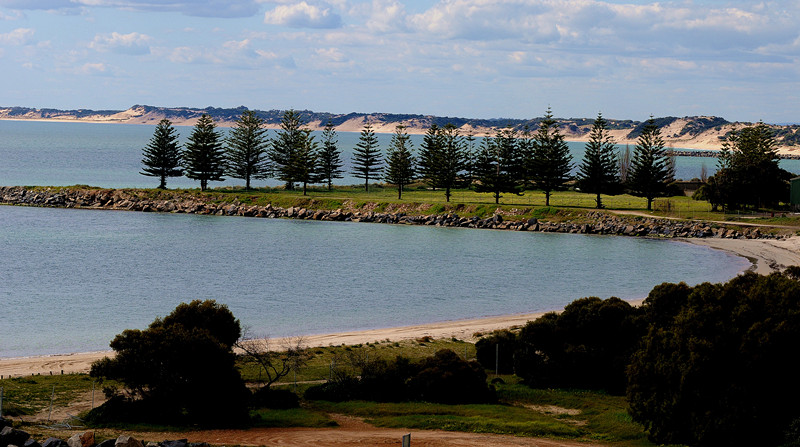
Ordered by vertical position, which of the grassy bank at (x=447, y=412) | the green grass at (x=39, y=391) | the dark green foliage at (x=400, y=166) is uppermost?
the dark green foliage at (x=400, y=166)

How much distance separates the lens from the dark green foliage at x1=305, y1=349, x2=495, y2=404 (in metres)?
19.5

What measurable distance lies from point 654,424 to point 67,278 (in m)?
30.2

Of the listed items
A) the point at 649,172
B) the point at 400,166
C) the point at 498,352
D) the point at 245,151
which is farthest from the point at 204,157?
the point at 498,352

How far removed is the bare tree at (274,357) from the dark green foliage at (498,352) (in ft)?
16.6

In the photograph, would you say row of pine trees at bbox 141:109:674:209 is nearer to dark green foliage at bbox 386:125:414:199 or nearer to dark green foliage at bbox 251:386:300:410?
dark green foliage at bbox 386:125:414:199

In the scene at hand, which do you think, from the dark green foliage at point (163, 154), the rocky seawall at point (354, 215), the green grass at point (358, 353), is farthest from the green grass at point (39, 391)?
the dark green foliage at point (163, 154)

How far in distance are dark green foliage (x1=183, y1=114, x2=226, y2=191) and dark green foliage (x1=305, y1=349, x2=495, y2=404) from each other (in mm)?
55661

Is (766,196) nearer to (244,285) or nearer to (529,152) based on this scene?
(529,152)

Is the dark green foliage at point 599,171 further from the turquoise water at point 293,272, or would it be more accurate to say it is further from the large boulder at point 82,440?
the large boulder at point 82,440

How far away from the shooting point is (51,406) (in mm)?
17141

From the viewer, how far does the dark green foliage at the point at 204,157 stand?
72.6 meters

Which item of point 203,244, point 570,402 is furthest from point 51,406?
point 203,244

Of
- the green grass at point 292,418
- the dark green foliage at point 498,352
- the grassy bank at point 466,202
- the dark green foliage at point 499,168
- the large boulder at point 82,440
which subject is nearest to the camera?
the large boulder at point 82,440

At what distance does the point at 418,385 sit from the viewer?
779 inches
